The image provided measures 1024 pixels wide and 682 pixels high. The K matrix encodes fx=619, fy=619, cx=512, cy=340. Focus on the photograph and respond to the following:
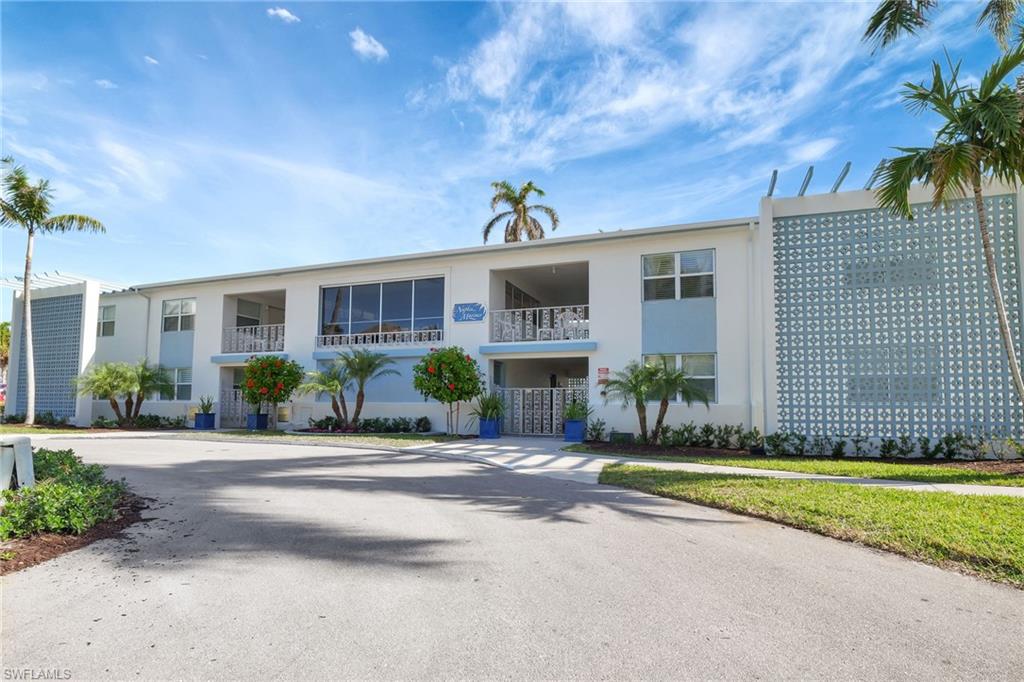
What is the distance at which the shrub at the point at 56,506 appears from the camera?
5.51 m

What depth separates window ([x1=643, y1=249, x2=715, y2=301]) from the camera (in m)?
17.3

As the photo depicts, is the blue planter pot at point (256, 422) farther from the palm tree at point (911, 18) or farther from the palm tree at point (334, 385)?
the palm tree at point (911, 18)

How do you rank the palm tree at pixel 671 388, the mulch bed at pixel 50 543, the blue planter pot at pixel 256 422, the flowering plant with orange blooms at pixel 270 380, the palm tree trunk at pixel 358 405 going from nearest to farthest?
the mulch bed at pixel 50 543
the palm tree at pixel 671 388
the palm tree trunk at pixel 358 405
the flowering plant with orange blooms at pixel 270 380
the blue planter pot at pixel 256 422

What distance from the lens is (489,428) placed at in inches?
726

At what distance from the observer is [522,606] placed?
4168 millimetres

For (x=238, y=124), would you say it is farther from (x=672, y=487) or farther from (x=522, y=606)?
(x=522, y=606)

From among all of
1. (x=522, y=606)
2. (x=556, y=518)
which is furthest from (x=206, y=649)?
(x=556, y=518)

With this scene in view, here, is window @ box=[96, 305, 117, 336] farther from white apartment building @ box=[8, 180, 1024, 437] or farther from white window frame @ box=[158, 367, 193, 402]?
white window frame @ box=[158, 367, 193, 402]

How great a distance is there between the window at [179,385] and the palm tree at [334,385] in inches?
273

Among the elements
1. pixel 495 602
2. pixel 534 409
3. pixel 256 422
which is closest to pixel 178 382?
pixel 256 422

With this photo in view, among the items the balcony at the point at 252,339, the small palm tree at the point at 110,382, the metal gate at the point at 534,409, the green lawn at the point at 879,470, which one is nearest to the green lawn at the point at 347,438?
the metal gate at the point at 534,409

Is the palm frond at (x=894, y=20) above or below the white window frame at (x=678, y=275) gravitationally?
above

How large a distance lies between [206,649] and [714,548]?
421cm

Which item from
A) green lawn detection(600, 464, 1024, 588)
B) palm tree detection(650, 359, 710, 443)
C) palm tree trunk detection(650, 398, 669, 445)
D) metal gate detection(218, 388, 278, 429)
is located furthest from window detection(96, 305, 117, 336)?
green lawn detection(600, 464, 1024, 588)
